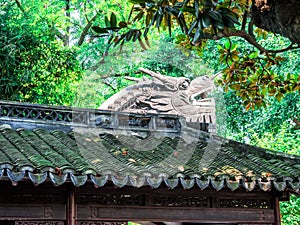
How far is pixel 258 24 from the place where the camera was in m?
3.41

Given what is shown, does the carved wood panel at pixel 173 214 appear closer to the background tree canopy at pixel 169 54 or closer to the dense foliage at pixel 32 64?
the background tree canopy at pixel 169 54

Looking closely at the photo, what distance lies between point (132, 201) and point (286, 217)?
676 centimetres

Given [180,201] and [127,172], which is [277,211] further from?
[127,172]

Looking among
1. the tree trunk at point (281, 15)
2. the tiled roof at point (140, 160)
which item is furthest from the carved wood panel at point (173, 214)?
the tree trunk at point (281, 15)

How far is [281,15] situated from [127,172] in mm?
2730

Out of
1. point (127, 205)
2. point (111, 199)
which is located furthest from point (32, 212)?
point (127, 205)

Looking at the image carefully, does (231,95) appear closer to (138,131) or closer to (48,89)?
(48,89)

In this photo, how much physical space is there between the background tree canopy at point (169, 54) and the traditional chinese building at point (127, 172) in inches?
36.5

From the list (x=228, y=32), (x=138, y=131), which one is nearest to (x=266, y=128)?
(x=138, y=131)

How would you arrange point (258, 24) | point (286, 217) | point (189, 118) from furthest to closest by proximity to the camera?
point (286, 217) < point (189, 118) < point (258, 24)

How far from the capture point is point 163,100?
7.94 metres

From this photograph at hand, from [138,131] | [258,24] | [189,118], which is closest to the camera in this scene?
[258,24]

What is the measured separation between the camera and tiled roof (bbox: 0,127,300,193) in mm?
5105

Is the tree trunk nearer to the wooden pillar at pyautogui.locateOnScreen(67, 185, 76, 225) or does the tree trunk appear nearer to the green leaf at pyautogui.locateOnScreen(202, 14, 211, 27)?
the green leaf at pyautogui.locateOnScreen(202, 14, 211, 27)
